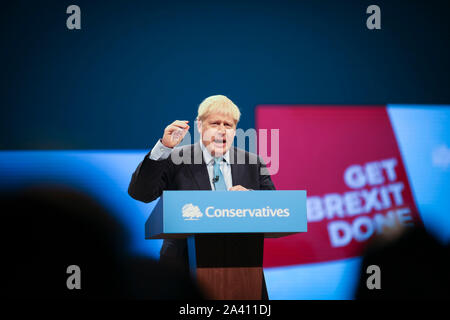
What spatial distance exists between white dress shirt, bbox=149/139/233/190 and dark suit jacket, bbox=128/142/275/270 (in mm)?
21

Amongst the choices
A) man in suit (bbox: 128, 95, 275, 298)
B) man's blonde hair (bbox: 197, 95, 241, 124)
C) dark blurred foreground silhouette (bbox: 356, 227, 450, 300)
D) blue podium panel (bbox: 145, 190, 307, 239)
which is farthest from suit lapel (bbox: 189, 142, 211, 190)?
dark blurred foreground silhouette (bbox: 356, 227, 450, 300)

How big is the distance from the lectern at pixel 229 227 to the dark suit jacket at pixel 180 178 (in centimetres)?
31

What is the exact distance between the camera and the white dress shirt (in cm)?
247

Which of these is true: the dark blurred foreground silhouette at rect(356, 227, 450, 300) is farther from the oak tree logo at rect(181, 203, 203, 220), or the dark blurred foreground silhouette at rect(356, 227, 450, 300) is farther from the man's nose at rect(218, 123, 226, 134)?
the oak tree logo at rect(181, 203, 203, 220)

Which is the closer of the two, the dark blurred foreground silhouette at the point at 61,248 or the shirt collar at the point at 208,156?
the shirt collar at the point at 208,156

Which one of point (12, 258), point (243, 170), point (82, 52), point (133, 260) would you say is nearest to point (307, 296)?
point (133, 260)

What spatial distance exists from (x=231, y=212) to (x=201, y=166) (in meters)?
0.59

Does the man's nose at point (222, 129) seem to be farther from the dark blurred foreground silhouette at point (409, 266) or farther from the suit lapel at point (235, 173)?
the dark blurred foreground silhouette at point (409, 266)

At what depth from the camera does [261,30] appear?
14.1ft

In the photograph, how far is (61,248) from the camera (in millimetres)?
3891

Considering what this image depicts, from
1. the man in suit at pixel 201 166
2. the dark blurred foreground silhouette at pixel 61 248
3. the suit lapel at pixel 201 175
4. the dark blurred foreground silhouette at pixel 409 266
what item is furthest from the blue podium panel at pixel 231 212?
the dark blurred foreground silhouette at pixel 409 266

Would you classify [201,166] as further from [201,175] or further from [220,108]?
[220,108]

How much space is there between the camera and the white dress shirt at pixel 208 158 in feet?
8.11

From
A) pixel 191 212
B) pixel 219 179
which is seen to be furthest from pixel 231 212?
pixel 219 179
